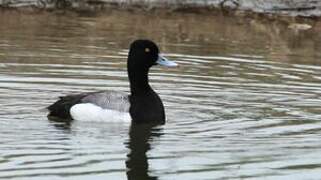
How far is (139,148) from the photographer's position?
438 inches

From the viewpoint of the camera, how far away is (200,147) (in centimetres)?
1087

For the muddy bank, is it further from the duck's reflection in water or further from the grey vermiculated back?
the duck's reflection in water

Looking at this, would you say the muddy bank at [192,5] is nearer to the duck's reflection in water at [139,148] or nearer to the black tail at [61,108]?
the black tail at [61,108]

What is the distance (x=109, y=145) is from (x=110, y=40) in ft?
30.4

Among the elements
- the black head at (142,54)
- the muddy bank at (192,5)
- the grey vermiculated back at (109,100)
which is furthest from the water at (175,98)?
the muddy bank at (192,5)

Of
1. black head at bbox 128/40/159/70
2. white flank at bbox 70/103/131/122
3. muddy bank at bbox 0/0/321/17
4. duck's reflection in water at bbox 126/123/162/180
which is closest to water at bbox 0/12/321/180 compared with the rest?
duck's reflection in water at bbox 126/123/162/180

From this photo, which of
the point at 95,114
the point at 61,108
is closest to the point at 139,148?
the point at 95,114

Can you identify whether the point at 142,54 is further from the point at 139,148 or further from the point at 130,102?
the point at 139,148

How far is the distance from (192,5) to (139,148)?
1453 cm

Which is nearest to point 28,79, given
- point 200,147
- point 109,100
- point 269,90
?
point 109,100

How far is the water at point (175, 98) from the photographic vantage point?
10102mm

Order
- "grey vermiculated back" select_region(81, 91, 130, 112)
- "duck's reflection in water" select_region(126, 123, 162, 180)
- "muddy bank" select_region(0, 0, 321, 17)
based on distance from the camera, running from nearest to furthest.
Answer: "duck's reflection in water" select_region(126, 123, 162, 180) < "grey vermiculated back" select_region(81, 91, 130, 112) < "muddy bank" select_region(0, 0, 321, 17)

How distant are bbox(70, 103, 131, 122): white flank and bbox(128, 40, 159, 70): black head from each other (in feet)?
2.69

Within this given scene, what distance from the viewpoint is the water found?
1010 cm
